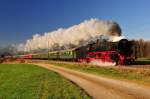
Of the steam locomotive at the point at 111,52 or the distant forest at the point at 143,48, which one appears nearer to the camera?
the steam locomotive at the point at 111,52

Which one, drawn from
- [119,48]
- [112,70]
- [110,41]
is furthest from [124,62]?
[112,70]

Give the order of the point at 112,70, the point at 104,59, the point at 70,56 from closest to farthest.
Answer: the point at 112,70 < the point at 104,59 < the point at 70,56

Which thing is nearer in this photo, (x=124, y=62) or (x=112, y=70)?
(x=112, y=70)

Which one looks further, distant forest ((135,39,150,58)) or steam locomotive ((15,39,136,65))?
distant forest ((135,39,150,58))

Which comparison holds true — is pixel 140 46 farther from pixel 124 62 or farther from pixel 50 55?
pixel 124 62

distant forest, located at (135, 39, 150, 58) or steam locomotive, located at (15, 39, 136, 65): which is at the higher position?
distant forest, located at (135, 39, 150, 58)

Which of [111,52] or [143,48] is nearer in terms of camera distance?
[111,52]

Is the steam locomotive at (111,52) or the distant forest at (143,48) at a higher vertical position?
the distant forest at (143,48)

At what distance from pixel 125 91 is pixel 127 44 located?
23.4 m

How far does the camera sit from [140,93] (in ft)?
57.2

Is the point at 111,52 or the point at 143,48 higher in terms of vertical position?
the point at 143,48

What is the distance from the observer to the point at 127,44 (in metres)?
41.2

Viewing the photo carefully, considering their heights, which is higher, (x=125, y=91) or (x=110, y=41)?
(x=110, y=41)

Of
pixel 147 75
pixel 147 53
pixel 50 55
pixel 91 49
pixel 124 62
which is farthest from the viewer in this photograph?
pixel 147 53
